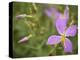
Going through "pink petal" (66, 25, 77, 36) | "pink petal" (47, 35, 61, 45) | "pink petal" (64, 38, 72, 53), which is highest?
"pink petal" (66, 25, 77, 36)

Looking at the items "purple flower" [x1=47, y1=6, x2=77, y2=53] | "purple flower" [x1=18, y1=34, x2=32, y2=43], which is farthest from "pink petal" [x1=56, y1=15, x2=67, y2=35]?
"purple flower" [x1=18, y1=34, x2=32, y2=43]

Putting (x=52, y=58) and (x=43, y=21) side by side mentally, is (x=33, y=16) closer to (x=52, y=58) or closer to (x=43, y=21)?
(x=43, y=21)

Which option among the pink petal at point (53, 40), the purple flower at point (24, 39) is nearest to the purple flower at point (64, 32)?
the pink petal at point (53, 40)

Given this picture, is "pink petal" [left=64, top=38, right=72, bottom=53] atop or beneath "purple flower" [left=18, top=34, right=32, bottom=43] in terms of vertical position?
beneath

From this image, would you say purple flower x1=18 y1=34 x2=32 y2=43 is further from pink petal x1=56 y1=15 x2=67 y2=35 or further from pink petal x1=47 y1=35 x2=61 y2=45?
pink petal x1=56 y1=15 x2=67 y2=35

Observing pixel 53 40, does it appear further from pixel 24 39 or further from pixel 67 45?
pixel 24 39

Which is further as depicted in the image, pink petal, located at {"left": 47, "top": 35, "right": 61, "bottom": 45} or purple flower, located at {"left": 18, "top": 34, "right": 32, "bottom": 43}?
pink petal, located at {"left": 47, "top": 35, "right": 61, "bottom": 45}
